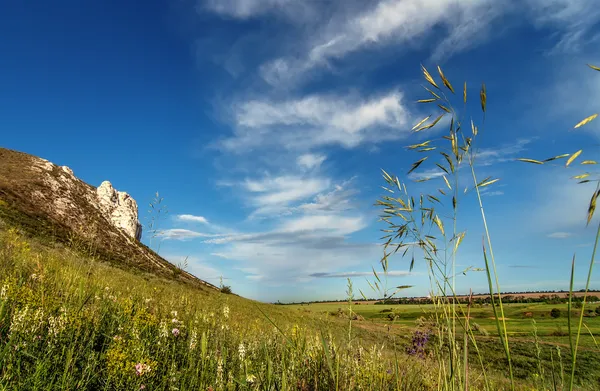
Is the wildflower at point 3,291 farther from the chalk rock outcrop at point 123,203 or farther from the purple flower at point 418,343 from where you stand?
the chalk rock outcrop at point 123,203

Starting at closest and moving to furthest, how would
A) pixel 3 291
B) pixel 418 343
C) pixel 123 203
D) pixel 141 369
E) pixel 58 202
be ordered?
pixel 141 369 < pixel 3 291 < pixel 418 343 < pixel 58 202 < pixel 123 203

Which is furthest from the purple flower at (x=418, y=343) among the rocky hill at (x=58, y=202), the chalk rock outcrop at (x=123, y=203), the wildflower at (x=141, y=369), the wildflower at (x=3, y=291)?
the chalk rock outcrop at (x=123, y=203)

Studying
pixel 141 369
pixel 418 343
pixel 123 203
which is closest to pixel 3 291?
pixel 141 369

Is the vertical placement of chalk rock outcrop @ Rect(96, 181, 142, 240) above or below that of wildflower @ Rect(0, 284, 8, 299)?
above

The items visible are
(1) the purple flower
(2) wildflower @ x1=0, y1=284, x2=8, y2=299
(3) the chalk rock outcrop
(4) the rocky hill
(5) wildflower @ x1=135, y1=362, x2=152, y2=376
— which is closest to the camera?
(5) wildflower @ x1=135, y1=362, x2=152, y2=376

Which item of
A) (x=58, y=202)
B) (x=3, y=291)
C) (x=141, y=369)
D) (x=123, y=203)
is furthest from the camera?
(x=123, y=203)

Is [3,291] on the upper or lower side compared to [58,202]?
lower

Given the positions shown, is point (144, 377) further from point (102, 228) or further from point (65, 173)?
point (65, 173)

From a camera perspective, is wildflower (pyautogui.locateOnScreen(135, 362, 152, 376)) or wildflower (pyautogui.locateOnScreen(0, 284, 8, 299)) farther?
wildflower (pyautogui.locateOnScreen(0, 284, 8, 299))

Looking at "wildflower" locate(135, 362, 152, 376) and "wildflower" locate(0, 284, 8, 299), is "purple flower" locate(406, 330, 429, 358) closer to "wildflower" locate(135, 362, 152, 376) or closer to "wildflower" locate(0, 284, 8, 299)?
"wildflower" locate(135, 362, 152, 376)

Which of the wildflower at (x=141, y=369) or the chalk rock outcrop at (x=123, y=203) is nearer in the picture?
the wildflower at (x=141, y=369)

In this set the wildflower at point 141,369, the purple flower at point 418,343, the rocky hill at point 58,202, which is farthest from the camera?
the rocky hill at point 58,202

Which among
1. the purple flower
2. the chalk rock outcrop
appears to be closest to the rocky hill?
the chalk rock outcrop

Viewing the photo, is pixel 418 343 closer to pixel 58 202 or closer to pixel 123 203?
pixel 58 202
